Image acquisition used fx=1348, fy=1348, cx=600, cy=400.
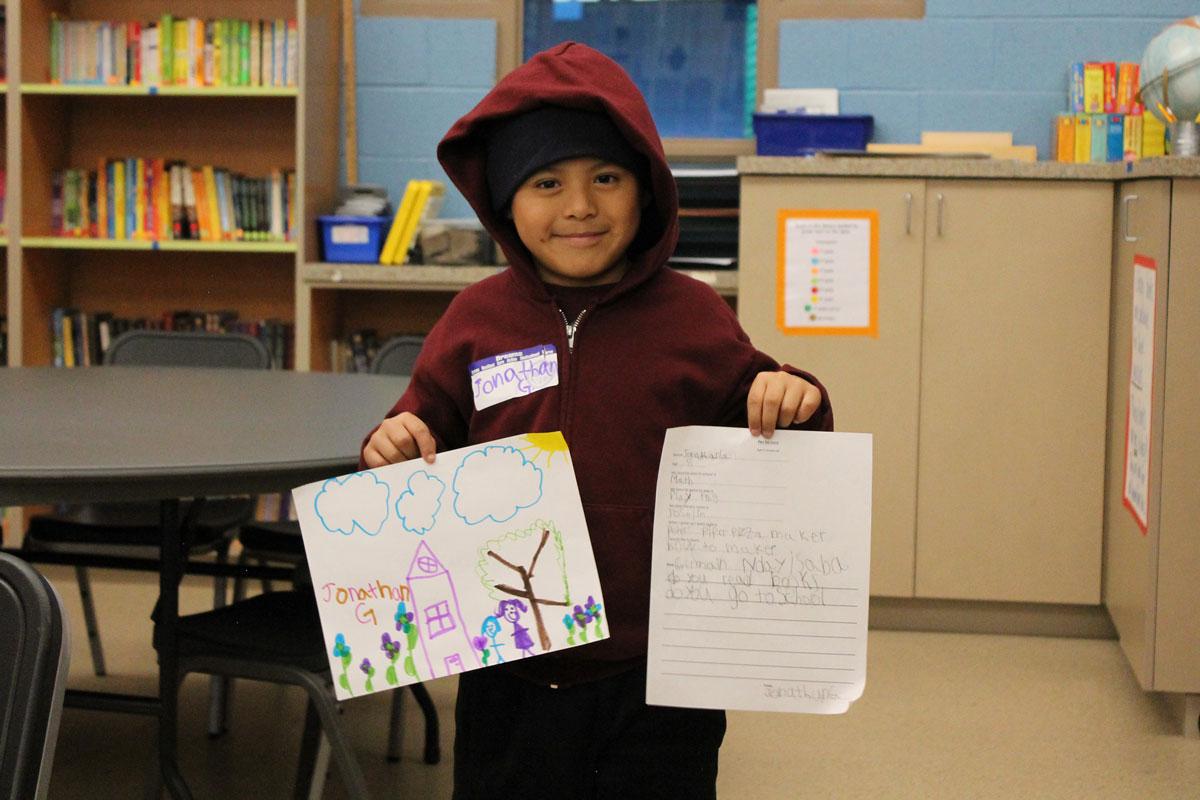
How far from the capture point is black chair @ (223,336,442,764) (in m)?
2.43

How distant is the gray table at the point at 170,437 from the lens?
1.50m

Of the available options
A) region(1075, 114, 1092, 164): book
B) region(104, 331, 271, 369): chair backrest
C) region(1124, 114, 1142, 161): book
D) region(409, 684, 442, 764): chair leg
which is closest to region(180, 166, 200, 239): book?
region(104, 331, 271, 369): chair backrest

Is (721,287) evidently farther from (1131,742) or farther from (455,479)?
(455,479)

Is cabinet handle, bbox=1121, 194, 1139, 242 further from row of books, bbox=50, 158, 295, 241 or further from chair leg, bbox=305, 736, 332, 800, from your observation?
row of books, bbox=50, 158, 295, 241

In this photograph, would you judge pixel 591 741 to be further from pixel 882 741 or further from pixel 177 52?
pixel 177 52

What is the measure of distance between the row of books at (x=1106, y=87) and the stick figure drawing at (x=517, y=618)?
119 inches

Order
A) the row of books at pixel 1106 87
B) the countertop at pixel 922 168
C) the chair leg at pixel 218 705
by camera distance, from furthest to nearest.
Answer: the row of books at pixel 1106 87 < the countertop at pixel 922 168 < the chair leg at pixel 218 705

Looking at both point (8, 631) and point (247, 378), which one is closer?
point (8, 631)

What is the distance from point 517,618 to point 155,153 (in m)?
3.39

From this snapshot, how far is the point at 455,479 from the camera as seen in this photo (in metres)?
1.24

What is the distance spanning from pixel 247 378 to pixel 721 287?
1383 millimetres

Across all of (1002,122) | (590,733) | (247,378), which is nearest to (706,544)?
(590,733)

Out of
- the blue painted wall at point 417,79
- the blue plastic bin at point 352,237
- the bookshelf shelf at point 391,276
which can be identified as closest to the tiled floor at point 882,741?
the bookshelf shelf at point 391,276

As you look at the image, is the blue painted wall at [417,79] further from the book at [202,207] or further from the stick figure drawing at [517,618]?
the stick figure drawing at [517,618]
